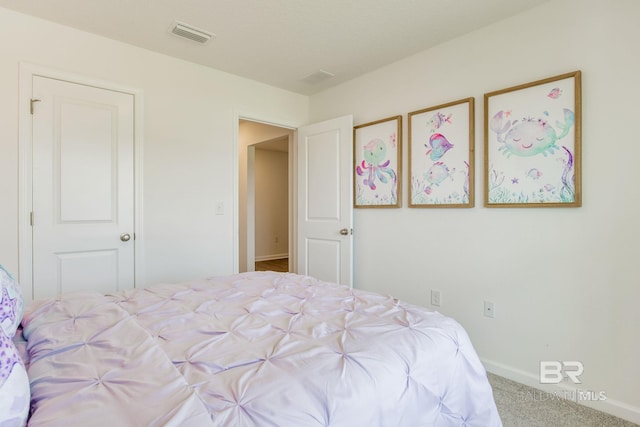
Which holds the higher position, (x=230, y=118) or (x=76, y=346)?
(x=230, y=118)

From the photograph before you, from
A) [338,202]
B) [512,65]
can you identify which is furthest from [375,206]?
[512,65]

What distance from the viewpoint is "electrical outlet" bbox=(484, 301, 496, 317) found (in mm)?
2311

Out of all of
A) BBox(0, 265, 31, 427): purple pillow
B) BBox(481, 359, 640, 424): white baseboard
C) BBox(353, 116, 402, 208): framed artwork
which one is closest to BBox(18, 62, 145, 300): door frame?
BBox(0, 265, 31, 427): purple pillow

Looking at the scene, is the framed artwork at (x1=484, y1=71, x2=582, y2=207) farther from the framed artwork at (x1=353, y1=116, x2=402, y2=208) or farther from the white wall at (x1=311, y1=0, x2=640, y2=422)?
the framed artwork at (x1=353, y1=116, x2=402, y2=208)

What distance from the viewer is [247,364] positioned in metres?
0.95

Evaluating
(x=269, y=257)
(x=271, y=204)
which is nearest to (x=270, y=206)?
(x=271, y=204)

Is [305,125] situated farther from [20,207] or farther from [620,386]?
[620,386]

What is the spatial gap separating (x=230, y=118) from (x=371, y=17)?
156 cm

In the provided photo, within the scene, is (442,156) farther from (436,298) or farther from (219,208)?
(219,208)

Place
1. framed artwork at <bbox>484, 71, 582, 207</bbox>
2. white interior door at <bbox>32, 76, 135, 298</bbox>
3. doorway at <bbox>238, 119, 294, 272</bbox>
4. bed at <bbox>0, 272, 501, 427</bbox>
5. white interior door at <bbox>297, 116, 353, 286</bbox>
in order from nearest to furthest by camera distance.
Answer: bed at <bbox>0, 272, 501, 427</bbox>, framed artwork at <bbox>484, 71, 582, 207</bbox>, white interior door at <bbox>32, 76, 135, 298</bbox>, white interior door at <bbox>297, 116, 353, 286</bbox>, doorway at <bbox>238, 119, 294, 272</bbox>

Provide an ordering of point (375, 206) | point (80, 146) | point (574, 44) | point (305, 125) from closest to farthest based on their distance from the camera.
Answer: point (574, 44), point (80, 146), point (375, 206), point (305, 125)

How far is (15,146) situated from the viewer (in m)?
2.17

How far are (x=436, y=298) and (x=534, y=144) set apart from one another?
4.25 ft

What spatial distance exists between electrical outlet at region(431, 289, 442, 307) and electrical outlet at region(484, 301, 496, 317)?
341mm
